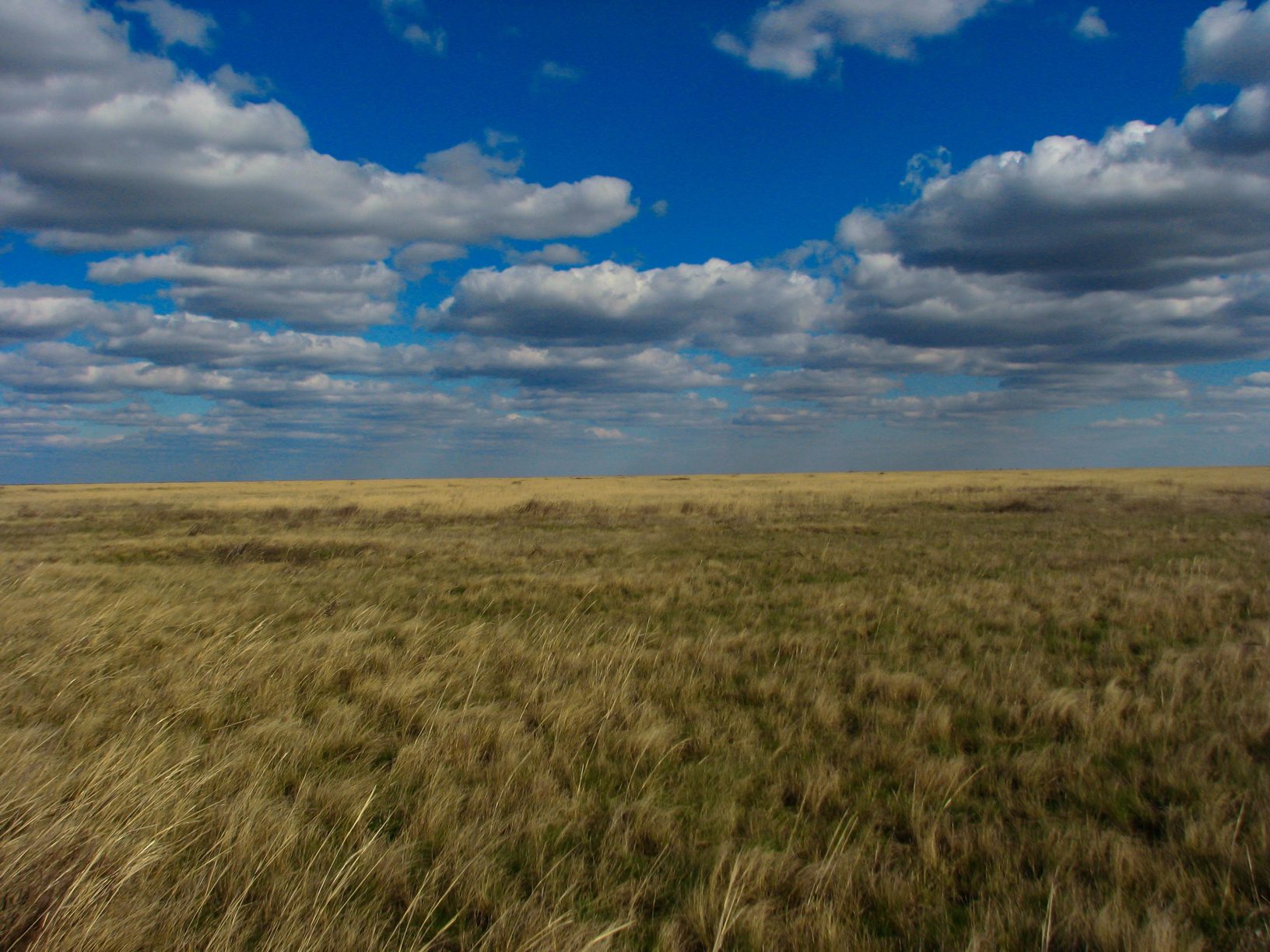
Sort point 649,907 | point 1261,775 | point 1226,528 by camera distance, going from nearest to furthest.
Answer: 1. point 649,907
2. point 1261,775
3. point 1226,528

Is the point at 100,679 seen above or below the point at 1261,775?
above

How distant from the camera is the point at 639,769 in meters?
5.07

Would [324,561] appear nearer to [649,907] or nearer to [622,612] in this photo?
[622,612]

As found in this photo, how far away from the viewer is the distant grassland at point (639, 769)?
3232mm

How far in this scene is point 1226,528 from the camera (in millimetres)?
22422

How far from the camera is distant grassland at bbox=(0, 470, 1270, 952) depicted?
3232 millimetres

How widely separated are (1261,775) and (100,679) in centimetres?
901

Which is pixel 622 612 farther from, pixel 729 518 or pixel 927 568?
pixel 729 518

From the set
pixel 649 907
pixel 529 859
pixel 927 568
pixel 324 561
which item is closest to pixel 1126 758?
pixel 649 907

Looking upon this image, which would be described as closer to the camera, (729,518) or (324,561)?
(324,561)

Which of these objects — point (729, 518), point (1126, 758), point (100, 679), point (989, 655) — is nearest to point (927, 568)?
point (989, 655)

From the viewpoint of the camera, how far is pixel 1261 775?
466 cm

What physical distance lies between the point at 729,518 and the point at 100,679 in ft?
86.0

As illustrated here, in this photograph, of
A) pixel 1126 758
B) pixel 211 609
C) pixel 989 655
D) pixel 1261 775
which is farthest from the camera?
pixel 211 609
